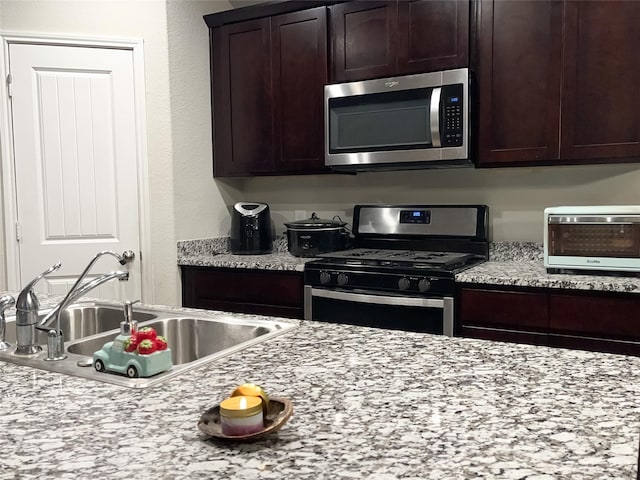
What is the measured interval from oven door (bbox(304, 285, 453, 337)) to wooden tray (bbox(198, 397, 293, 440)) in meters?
1.83

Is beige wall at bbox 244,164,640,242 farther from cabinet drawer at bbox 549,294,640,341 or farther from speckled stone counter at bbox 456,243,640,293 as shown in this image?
cabinet drawer at bbox 549,294,640,341

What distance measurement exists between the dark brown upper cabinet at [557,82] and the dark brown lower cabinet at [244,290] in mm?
1204

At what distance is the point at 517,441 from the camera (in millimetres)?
871

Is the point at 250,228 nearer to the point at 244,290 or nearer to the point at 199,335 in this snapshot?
the point at 244,290

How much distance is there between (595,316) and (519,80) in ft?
3.82

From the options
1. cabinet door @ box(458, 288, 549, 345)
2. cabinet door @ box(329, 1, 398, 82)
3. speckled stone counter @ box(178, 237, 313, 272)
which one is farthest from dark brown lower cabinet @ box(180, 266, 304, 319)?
cabinet door @ box(329, 1, 398, 82)

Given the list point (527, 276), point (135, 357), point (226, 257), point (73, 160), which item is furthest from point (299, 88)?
point (135, 357)

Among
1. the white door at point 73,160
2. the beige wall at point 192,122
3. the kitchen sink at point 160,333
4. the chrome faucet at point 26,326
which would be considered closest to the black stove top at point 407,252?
the beige wall at point 192,122

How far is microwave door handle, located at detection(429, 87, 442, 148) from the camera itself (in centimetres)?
289

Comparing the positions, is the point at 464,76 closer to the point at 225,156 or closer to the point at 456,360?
the point at 225,156

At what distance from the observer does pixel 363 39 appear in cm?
319

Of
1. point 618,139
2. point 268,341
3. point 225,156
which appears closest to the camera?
point 268,341

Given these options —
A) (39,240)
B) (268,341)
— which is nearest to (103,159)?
(39,240)

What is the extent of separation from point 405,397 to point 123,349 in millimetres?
602
